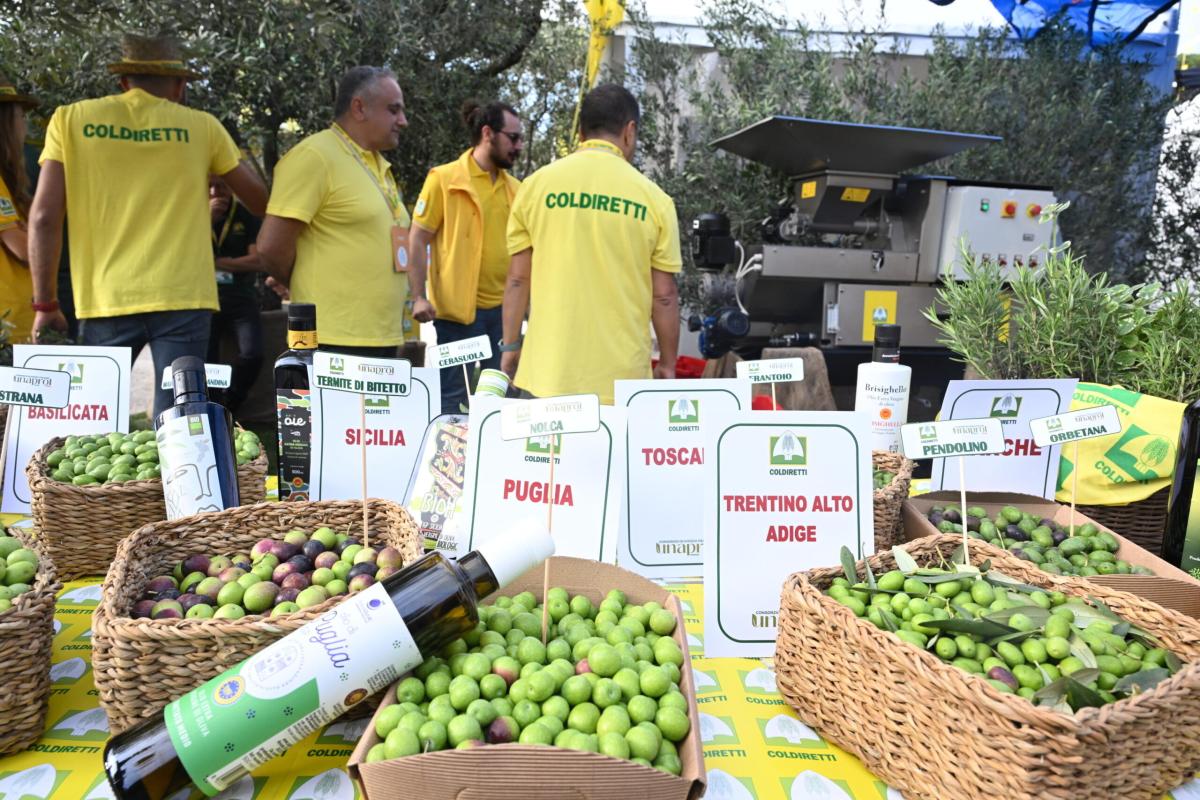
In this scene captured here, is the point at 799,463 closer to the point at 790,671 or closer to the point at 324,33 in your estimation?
the point at 790,671

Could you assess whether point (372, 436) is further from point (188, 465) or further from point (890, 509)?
point (890, 509)

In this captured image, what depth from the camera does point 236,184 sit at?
326 cm

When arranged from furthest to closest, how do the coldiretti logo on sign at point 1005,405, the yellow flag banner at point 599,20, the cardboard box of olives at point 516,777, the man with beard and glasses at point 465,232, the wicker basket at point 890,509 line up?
the yellow flag banner at point 599,20, the man with beard and glasses at point 465,232, the coldiretti logo on sign at point 1005,405, the wicker basket at point 890,509, the cardboard box of olives at point 516,777

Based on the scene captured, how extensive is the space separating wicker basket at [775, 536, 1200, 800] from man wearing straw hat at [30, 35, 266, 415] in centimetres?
283

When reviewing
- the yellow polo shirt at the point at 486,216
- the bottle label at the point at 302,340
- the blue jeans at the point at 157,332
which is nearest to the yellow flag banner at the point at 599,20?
the yellow polo shirt at the point at 486,216

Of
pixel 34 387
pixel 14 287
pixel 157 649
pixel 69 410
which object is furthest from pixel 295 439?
pixel 14 287

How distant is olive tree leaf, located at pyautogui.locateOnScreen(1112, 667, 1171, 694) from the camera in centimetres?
92

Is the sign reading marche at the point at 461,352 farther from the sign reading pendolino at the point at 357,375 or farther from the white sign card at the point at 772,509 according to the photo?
the white sign card at the point at 772,509

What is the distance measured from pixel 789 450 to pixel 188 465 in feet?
3.46

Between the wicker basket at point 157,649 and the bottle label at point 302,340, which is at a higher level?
the bottle label at point 302,340

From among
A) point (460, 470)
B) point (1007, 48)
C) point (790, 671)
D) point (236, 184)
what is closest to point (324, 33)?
point (236, 184)

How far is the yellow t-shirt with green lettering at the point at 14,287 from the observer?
331 cm

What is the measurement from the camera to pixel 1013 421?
1.84 meters

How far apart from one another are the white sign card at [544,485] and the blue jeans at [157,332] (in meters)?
2.15
